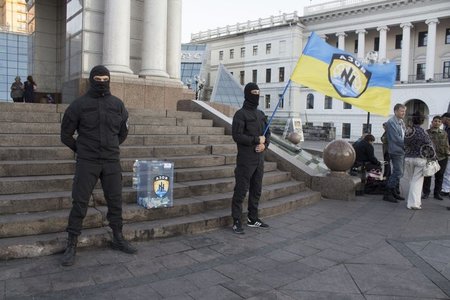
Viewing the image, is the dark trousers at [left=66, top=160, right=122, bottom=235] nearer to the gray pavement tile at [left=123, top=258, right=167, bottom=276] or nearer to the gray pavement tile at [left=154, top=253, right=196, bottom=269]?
the gray pavement tile at [left=123, top=258, right=167, bottom=276]

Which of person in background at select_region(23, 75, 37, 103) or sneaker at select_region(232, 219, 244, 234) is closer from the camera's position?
sneaker at select_region(232, 219, 244, 234)

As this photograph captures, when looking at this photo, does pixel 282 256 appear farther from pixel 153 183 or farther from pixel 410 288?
pixel 153 183

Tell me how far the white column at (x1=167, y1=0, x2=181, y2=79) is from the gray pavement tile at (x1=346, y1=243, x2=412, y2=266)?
9882 mm

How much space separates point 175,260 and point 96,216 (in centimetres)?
136

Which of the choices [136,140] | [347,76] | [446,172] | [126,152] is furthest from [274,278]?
[446,172]

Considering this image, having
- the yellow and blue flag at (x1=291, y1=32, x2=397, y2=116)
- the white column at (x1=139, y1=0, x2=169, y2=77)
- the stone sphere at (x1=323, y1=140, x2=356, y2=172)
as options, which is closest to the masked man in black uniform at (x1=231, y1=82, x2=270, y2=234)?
the yellow and blue flag at (x1=291, y1=32, x2=397, y2=116)

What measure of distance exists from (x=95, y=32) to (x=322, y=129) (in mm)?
47231

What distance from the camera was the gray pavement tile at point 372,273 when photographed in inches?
173

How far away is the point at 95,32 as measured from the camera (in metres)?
12.3

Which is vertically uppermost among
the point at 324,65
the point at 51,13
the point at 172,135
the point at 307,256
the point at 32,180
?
the point at 51,13

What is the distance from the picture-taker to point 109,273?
437cm

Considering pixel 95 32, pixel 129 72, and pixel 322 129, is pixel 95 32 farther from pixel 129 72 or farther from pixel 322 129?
pixel 322 129

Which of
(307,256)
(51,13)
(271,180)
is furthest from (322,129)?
(307,256)

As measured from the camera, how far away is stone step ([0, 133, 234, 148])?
717cm
